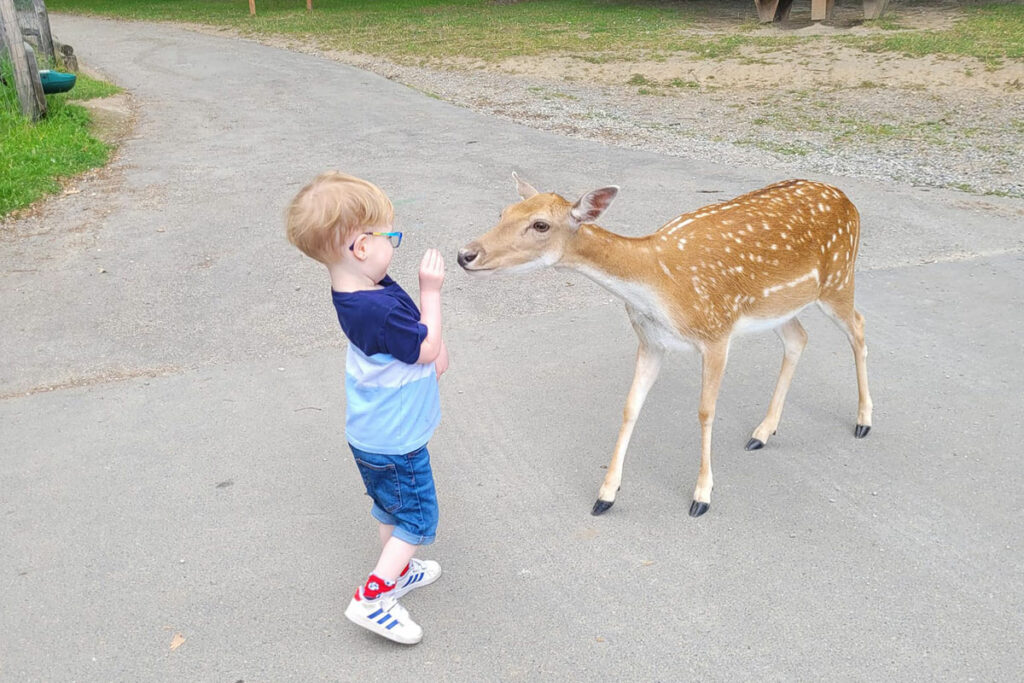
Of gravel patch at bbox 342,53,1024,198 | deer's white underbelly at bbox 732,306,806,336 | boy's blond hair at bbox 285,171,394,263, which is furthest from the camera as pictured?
gravel patch at bbox 342,53,1024,198

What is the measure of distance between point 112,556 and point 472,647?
156 centimetres

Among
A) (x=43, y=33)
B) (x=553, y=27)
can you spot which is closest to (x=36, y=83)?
(x=43, y=33)

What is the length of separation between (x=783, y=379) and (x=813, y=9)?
17.1m

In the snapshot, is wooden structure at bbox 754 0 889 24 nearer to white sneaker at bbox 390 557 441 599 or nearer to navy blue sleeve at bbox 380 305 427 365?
white sneaker at bbox 390 557 441 599

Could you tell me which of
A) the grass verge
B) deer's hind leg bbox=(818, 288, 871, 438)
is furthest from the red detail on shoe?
the grass verge

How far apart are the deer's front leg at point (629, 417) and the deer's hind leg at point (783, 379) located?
0.72 m

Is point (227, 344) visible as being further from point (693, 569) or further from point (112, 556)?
point (693, 569)

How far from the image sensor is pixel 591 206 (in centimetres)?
385

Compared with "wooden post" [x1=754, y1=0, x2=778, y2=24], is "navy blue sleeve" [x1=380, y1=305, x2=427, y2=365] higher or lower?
lower

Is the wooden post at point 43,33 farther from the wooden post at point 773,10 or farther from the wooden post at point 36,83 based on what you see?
the wooden post at point 773,10

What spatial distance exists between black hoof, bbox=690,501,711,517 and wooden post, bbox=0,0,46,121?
392 inches

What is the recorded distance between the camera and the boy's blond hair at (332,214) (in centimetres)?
295

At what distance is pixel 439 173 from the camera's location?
31.6 ft

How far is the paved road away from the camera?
3.29m
